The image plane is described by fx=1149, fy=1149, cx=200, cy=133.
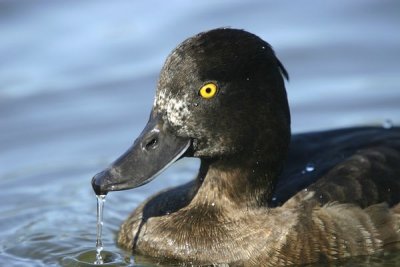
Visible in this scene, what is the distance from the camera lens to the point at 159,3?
13.9 meters

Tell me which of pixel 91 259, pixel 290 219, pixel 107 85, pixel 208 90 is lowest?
pixel 91 259

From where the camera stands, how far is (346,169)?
8.48 meters

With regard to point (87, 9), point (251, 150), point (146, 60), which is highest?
point (87, 9)

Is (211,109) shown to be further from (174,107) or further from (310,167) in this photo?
(310,167)

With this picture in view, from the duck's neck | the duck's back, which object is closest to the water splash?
the duck's back

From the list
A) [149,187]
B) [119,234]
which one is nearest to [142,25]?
[149,187]

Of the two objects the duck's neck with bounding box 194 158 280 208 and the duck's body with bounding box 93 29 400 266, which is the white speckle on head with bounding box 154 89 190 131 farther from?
the duck's neck with bounding box 194 158 280 208

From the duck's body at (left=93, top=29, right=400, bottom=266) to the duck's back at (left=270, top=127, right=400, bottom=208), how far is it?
0.01 metres

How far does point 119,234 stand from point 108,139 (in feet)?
7.58

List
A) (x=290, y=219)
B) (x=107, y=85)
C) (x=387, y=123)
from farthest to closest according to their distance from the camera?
(x=107, y=85) < (x=387, y=123) < (x=290, y=219)

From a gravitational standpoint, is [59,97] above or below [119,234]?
above

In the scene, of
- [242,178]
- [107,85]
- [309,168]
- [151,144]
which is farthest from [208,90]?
[107,85]

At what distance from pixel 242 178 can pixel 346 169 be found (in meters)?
0.82

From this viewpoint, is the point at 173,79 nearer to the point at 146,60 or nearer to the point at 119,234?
the point at 119,234
